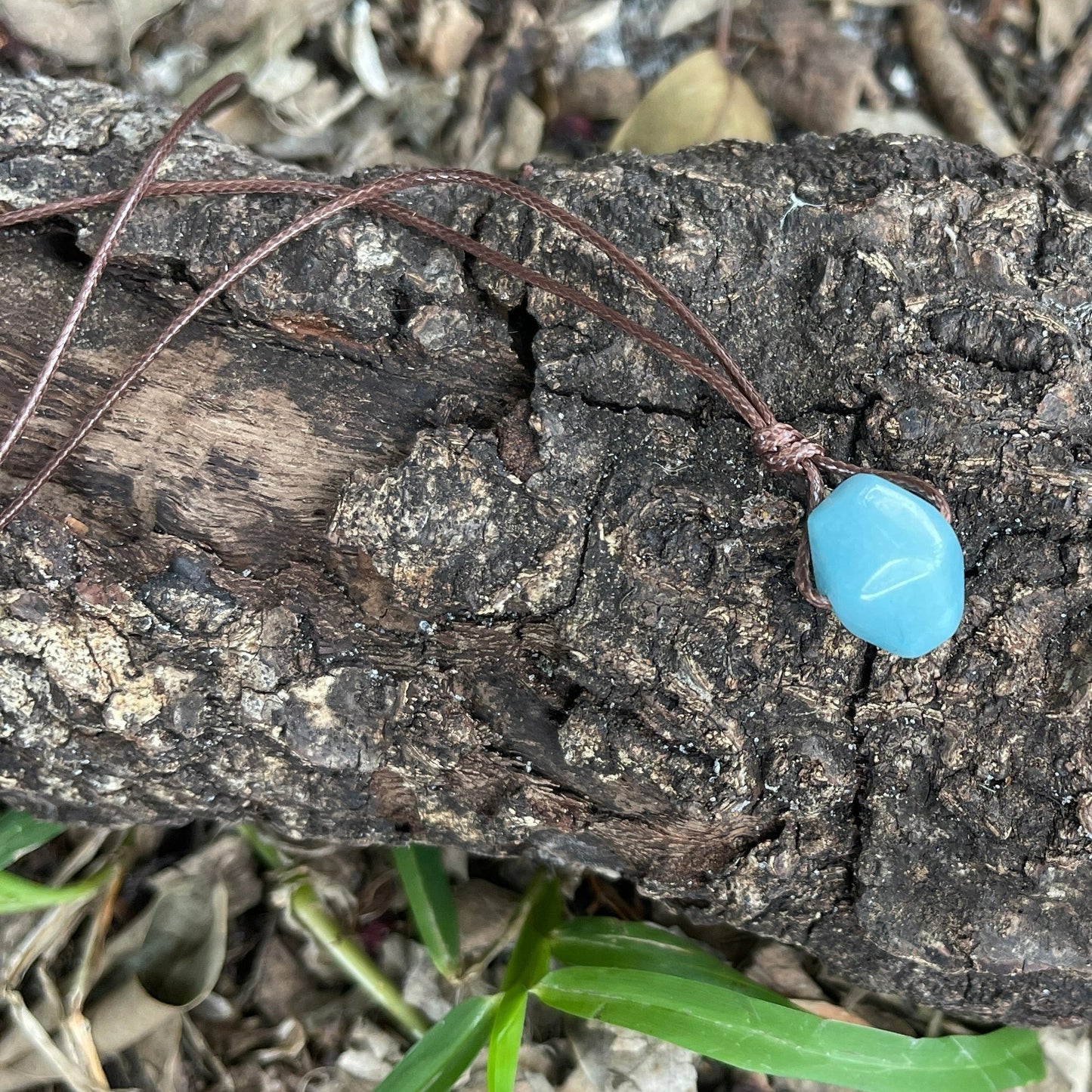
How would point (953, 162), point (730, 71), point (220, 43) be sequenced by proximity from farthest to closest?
point (730, 71), point (220, 43), point (953, 162)

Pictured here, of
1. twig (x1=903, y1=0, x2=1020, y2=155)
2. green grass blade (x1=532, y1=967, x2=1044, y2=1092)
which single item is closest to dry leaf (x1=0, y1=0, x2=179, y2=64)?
twig (x1=903, y1=0, x2=1020, y2=155)

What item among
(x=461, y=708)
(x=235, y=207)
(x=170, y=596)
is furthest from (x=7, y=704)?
(x=235, y=207)

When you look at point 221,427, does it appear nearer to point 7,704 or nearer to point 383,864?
point 7,704

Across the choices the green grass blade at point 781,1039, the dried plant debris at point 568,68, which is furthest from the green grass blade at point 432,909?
the dried plant debris at point 568,68

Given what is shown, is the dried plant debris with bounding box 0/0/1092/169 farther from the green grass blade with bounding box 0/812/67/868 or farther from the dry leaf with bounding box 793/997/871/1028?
the dry leaf with bounding box 793/997/871/1028

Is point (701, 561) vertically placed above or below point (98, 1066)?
above

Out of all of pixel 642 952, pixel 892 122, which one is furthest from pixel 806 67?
pixel 642 952

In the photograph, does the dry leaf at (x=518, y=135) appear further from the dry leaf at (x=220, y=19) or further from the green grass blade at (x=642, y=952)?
the green grass blade at (x=642, y=952)
